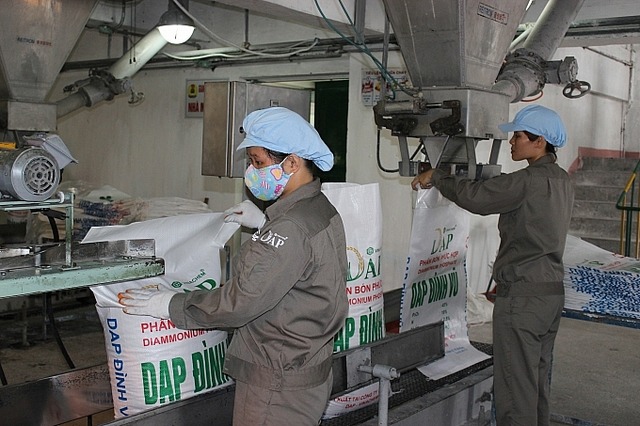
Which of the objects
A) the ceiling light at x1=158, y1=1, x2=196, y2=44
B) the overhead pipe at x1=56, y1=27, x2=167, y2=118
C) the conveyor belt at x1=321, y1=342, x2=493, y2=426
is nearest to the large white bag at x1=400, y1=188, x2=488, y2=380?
the conveyor belt at x1=321, y1=342, x2=493, y2=426

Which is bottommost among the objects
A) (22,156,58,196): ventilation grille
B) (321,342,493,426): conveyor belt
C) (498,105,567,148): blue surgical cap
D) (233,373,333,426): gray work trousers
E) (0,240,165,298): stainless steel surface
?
(321,342,493,426): conveyor belt

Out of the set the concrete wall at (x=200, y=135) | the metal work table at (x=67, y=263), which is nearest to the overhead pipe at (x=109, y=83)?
the concrete wall at (x=200, y=135)

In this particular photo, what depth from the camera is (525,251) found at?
2570mm

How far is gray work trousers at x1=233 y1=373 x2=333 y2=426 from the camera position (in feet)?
5.53

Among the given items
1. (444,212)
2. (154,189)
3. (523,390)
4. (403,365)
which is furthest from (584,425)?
(154,189)

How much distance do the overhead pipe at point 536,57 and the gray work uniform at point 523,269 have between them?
354 mm

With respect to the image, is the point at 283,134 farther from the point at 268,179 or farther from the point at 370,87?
the point at 370,87

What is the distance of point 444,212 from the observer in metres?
2.76

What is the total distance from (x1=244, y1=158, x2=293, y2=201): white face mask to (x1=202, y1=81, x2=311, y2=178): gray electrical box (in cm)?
70

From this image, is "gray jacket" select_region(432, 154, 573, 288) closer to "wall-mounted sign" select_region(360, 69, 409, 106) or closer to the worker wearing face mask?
the worker wearing face mask

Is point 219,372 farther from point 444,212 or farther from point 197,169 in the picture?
point 197,169

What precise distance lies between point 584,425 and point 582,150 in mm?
4614

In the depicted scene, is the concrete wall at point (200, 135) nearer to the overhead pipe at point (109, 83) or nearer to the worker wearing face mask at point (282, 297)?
the overhead pipe at point (109, 83)

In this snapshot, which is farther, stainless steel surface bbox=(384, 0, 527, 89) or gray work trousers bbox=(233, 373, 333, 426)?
stainless steel surface bbox=(384, 0, 527, 89)
